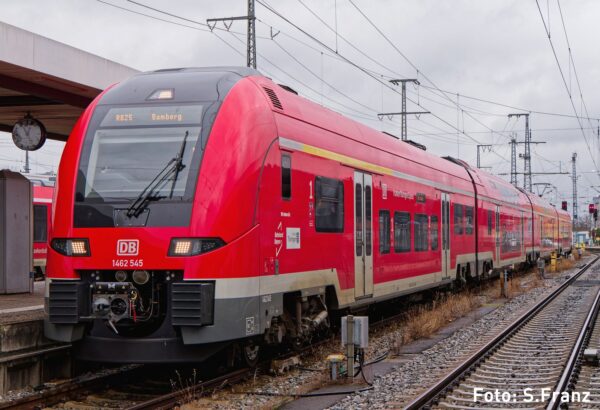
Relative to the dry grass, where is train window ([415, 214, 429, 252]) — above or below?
above

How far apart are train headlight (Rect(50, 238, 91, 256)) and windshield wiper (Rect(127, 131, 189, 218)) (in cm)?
64

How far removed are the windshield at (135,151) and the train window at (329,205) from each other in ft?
8.24

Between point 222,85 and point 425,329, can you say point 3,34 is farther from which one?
point 425,329

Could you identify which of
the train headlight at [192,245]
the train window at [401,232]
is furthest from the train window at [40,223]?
the train headlight at [192,245]

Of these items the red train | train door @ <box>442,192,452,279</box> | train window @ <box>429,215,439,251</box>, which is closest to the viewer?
the red train

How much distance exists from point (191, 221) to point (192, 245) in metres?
0.27

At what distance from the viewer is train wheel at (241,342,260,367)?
10.1 metres

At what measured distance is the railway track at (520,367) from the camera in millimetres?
8797

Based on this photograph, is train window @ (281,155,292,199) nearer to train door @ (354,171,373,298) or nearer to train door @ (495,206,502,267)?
train door @ (354,171,373,298)

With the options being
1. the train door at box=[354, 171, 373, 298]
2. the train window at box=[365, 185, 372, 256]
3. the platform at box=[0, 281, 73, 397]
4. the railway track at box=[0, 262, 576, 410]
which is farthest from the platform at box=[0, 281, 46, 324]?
the train window at box=[365, 185, 372, 256]

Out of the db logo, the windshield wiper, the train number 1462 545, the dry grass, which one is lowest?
the dry grass

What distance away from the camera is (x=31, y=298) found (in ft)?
49.0

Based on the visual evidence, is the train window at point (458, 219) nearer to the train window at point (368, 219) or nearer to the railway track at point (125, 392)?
the train window at point (368, 219)

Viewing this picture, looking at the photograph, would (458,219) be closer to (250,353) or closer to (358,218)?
(358,218)
